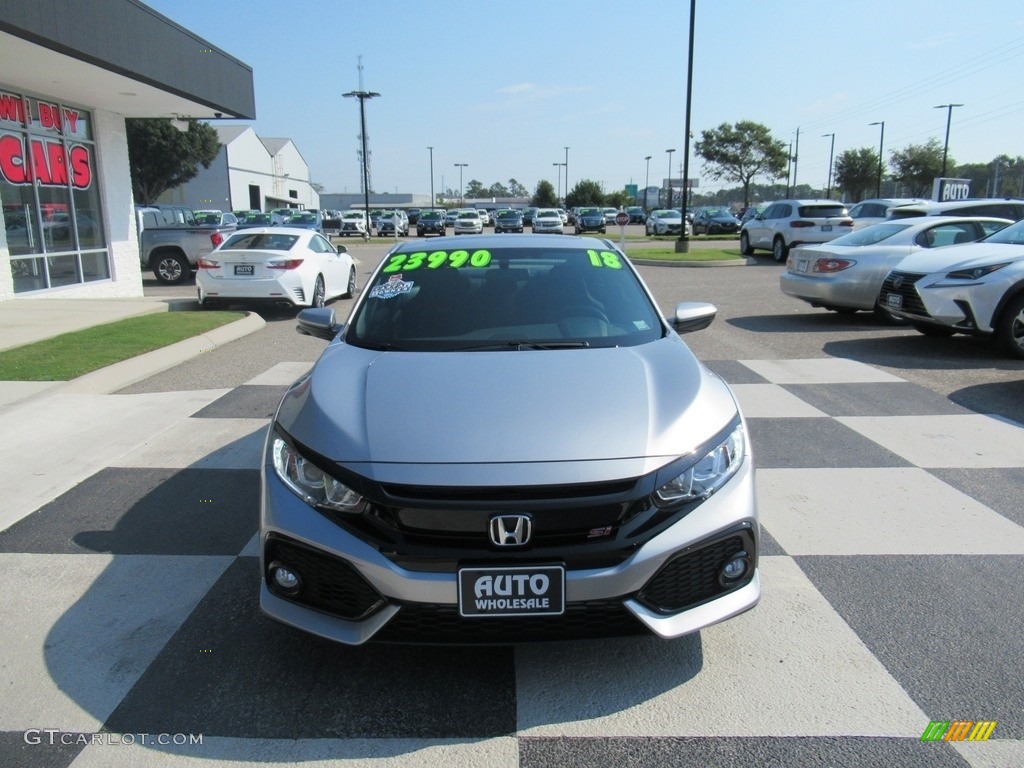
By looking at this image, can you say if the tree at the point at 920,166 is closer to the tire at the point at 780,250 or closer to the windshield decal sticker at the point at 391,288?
the tire at the point at 780,250

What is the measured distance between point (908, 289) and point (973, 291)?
81cm

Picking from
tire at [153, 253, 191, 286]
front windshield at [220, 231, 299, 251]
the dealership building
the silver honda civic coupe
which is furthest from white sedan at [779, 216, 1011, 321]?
tire at [153, 253, 191, 286]

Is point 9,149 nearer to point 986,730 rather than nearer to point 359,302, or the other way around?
point 359,302

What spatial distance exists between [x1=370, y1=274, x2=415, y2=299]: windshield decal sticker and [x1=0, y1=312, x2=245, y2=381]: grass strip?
4782mm

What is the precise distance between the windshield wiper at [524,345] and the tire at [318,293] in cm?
1018

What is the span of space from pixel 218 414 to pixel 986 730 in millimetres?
5986

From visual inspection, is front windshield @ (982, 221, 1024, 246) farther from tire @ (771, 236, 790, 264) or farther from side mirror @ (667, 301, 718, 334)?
tire @ (771, 236, 790, 264)

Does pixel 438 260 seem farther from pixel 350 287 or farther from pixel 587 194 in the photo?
pixel 587 194

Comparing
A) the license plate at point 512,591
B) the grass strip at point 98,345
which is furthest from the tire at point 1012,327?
the grass strip at point 98,345

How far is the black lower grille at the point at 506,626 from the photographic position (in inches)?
108

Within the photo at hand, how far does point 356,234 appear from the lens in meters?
48.5

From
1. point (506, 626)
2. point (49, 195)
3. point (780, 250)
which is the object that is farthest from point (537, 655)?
point (780, 250)

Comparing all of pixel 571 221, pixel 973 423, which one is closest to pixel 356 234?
pixel 571 221

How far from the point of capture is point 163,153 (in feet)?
184
